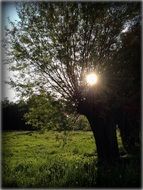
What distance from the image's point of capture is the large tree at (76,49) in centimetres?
1736

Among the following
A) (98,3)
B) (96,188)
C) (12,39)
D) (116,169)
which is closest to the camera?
(96,188)

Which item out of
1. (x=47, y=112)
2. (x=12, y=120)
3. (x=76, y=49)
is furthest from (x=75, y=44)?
(x=12, y=120)

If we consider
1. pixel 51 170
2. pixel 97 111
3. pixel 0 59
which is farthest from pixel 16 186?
pixel 0 59

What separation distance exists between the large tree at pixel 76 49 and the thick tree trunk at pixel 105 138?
242 mm

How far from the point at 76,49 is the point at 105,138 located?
458 cm

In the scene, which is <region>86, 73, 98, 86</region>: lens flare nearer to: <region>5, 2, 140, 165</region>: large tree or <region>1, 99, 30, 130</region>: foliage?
<region>5, 2, 140, 165</region>: large tree

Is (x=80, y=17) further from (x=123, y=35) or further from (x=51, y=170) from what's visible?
(x=51, y=170)

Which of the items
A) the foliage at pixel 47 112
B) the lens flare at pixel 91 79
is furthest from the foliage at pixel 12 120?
the lens flare at pixel 91 79

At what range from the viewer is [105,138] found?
1894cm

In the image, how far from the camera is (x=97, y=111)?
18094 millimetres

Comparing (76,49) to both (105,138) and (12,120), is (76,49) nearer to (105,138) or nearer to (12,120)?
(105,138)

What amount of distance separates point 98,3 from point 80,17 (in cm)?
100

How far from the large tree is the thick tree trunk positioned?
9.5 inches

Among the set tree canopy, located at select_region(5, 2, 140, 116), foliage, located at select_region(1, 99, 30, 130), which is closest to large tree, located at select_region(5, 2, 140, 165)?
tree canopy, located at select_region(5, 2, 140, 116)
